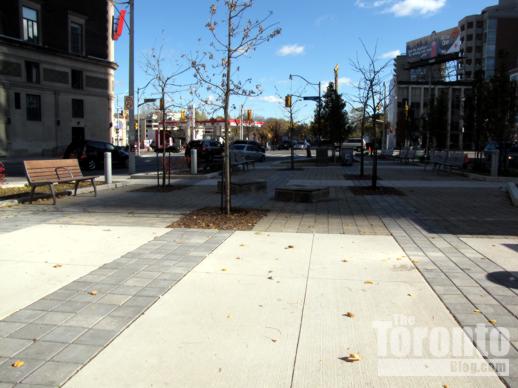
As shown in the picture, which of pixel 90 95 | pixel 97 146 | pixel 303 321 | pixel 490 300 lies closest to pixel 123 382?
pixel 303 321

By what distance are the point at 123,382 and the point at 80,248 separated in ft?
13.3

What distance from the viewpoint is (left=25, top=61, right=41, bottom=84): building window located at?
137 ft

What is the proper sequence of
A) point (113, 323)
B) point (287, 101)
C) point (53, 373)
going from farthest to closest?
point (287, 101), point (113, 323), point (53, 373)

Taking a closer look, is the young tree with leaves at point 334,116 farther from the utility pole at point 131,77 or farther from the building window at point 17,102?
the building window at point 17,102

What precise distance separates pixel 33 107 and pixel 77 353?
143 ft

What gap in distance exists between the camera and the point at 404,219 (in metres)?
9.77

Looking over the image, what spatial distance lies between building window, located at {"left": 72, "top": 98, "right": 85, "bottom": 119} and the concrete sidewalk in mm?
44209

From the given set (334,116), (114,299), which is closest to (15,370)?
(114,299)

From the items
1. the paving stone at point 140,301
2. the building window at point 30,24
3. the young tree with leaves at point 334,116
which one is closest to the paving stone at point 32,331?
the paving stone at point 140,301

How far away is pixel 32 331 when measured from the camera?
4.08m

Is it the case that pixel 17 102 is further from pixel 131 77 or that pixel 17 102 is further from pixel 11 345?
pixel 11 345

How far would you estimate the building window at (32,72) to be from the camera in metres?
41.8

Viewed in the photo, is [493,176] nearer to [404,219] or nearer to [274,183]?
[274,183]

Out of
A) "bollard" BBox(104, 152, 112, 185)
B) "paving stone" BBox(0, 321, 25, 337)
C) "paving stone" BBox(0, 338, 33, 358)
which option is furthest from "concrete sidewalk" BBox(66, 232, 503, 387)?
"bollard" BBox(104, 152, 112, 185)
